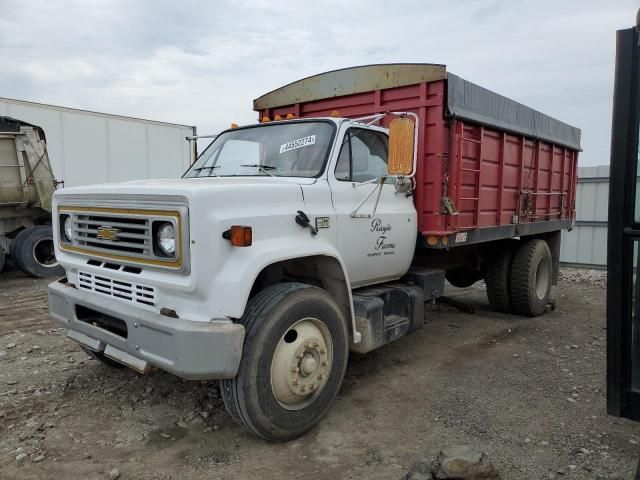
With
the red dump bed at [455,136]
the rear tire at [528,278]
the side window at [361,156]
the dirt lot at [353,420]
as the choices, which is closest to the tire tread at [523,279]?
the rear tire at [528,278]

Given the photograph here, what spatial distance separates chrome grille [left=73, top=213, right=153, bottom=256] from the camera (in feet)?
9.77

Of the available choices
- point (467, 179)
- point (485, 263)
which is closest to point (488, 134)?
point (467, 179)

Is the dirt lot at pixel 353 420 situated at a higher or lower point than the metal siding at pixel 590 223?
lower

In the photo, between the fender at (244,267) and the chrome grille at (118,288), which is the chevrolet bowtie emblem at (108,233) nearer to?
the chrome grille at (118,288)

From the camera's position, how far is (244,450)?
3.08m

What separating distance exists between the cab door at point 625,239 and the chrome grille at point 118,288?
2550 millimetres

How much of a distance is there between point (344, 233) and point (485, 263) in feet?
11.8

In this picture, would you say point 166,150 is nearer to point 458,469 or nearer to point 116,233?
point 116,233

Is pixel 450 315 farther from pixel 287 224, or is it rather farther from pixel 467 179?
pixel 287 224

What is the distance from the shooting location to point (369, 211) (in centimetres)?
399

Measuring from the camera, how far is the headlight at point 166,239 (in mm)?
2853

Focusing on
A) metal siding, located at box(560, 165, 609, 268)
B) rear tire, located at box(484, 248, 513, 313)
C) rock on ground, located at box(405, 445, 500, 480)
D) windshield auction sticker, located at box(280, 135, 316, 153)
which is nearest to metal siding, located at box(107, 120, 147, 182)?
rear tire, located at box(484, 248, 513, 313)

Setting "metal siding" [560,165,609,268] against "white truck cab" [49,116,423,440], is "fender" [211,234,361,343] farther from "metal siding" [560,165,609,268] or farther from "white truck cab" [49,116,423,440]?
"metal siding" [560,165,609,268]

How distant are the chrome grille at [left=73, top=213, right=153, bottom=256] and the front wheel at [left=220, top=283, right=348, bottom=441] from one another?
0.75 metres
